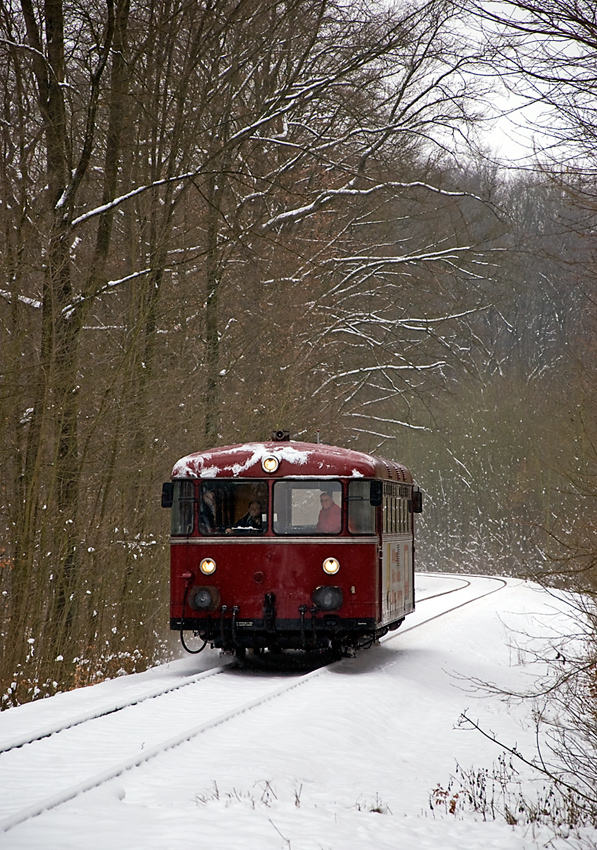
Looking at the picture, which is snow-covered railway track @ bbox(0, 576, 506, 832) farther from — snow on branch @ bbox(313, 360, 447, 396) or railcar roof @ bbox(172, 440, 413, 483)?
snow on branch @ bbox(313, 360, 447, 396)

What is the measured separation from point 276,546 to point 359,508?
3.54ft

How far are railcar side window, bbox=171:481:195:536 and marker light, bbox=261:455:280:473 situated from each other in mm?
894

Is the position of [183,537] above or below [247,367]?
below

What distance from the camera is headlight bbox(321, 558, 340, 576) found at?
43.2 feet

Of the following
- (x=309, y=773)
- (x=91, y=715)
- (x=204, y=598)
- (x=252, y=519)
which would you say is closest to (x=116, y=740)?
(x=91, y=715)

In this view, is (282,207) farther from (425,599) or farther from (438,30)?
(425,599)

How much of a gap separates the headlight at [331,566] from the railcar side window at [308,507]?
35 cm

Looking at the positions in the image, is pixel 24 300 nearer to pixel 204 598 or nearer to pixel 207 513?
pixel 207 513

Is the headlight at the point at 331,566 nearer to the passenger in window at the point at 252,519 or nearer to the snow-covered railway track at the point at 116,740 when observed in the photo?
the passenger in window at the point at 252,519

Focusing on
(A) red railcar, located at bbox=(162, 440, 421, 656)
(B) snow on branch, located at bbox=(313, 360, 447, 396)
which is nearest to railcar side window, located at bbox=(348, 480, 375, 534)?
(A) red railcar, located at bbox=(162, 440, 421, 656)

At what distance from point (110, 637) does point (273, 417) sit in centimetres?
737

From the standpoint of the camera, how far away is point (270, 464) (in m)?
13.5

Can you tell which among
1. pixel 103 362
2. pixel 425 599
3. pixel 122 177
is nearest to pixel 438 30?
pixel 122 177

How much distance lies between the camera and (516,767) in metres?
9.33
